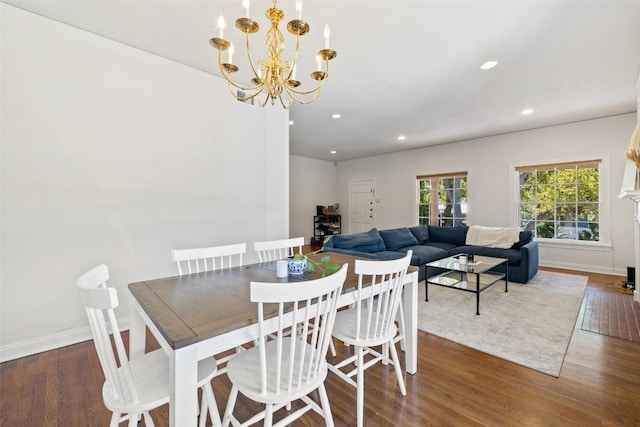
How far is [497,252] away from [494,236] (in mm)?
535

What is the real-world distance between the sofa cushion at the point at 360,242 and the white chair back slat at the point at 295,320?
2.44 m

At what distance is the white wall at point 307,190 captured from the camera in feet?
26.0

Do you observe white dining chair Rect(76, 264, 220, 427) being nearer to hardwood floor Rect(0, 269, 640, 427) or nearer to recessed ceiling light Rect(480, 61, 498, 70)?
hardwood floor Rect(0, 269, 640, 427)

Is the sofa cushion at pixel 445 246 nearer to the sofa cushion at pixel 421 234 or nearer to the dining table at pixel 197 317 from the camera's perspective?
the sofa cushion at pixel 421 234

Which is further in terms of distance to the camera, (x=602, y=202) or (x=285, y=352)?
(x=602, y=202)

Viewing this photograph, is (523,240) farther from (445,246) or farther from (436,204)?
(436,204)

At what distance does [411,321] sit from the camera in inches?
76.7

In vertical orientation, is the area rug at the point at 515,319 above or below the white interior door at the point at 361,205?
below

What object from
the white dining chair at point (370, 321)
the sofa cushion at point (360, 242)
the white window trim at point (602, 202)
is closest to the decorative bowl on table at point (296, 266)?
the white dining chair at point (370, 321)

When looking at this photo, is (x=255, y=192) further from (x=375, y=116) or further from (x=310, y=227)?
(x=310, y=227)

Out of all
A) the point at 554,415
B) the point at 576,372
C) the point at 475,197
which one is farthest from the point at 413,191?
the point at 554,415

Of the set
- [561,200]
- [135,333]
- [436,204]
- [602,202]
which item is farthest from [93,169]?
[602,202]

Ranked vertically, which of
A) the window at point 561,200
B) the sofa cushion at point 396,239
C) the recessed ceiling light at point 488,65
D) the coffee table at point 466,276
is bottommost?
the coffee table at point 466,276

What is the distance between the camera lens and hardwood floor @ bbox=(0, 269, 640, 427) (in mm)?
1564
